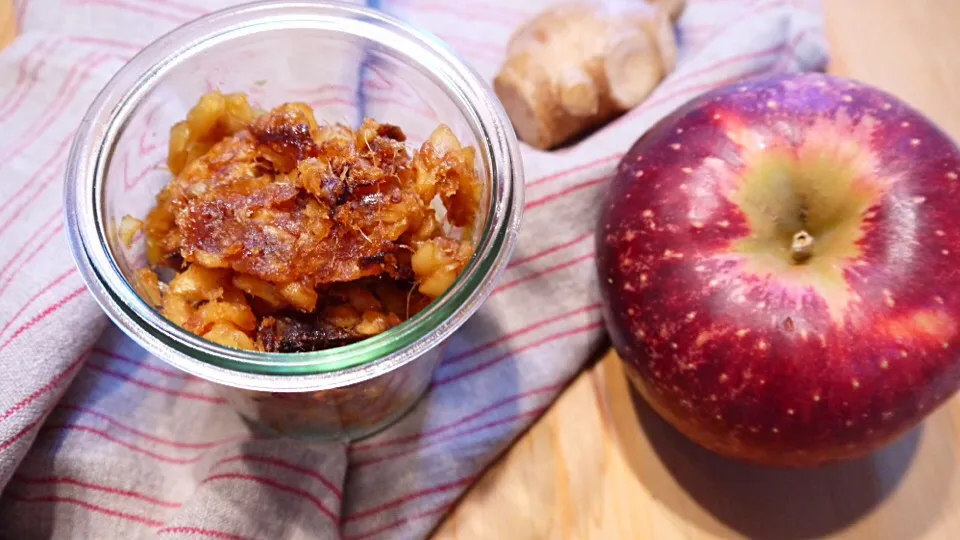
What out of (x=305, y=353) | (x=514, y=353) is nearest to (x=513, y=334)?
(x=514, y=353)

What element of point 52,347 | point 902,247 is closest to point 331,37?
point 52,347

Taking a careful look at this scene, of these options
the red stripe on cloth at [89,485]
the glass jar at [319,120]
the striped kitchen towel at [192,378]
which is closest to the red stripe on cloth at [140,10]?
the striped kitchen towel at [192,378]

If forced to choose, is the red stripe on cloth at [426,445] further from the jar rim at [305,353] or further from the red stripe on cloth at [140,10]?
the red stripe on cloth at [140,10]

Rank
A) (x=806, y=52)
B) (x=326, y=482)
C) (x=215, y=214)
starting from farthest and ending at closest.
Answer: (x=806, y=52), (x=326, y=482), (x=215, y=214)

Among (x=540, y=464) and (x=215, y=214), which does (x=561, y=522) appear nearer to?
(x=540, y=464)

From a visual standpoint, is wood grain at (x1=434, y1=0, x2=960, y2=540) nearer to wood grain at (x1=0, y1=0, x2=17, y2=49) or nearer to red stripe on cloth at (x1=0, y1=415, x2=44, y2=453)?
red stripe on cloth at (x1=0, y1=415, x2=44, y2=453)

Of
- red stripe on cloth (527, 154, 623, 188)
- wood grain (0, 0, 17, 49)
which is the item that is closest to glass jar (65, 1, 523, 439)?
red stripe on cloth (527, 154, 623, 188)

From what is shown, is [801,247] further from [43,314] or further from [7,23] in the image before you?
[7,23]
